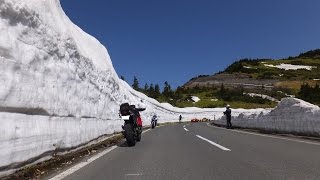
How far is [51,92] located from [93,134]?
16.9ft

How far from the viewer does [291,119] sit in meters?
24.0

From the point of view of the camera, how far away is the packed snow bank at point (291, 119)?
2084cm

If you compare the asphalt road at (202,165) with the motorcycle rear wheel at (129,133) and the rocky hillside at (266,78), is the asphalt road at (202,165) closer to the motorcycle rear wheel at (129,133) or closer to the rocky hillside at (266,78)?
the motorcycle rear wheel at (129,133)

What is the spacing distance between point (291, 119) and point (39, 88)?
16.2m

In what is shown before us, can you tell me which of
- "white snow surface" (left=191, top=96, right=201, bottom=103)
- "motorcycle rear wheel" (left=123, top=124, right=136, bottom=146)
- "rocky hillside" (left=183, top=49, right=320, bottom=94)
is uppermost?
"rocky hillside" (left=183, top=49, right=320, bottom=94)

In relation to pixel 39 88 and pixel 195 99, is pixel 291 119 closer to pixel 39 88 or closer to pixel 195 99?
pixel 39 88

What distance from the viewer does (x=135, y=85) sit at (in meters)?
125

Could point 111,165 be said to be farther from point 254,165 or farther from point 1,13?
point 1,13

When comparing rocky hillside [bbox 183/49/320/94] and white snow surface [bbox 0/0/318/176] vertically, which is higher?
rocky hillside [bbox 183/49/320/94]

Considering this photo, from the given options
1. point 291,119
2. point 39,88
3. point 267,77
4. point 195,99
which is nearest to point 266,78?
point 267,77

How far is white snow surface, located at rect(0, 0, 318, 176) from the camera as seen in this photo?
860 centimetres

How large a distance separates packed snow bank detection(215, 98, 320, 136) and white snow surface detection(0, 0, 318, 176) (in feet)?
30.1

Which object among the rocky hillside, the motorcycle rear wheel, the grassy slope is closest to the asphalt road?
the motorcycle rear wheel

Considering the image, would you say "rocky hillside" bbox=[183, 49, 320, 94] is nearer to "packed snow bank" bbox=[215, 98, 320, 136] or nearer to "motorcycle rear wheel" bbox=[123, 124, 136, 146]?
"packed snow bank" bbox=[215, 98, 320, 136]
